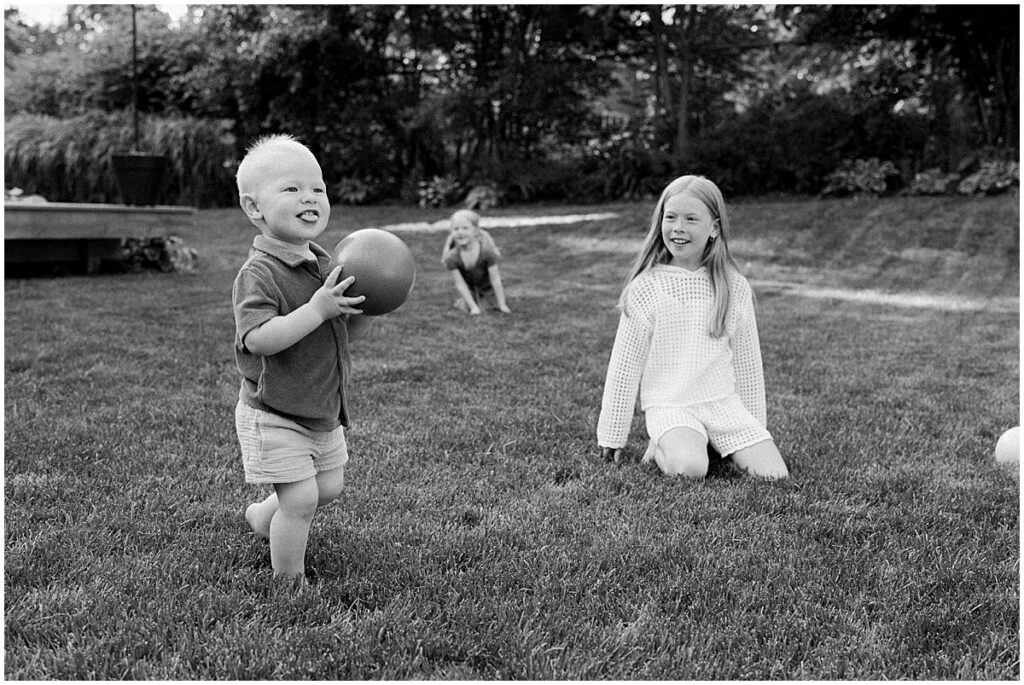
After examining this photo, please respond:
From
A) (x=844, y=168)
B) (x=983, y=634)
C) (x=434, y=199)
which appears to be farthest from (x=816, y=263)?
(x=983, y=634)

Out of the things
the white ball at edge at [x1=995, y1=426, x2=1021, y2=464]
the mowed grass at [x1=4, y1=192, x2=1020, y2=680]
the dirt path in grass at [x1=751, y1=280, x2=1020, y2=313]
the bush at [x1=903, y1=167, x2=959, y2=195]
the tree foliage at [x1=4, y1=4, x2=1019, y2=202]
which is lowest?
the mowed grass at [x1=4, y1=192, x2=1020, y2=680]

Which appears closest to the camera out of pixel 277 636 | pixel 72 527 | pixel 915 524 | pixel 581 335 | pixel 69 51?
pixel 277 636

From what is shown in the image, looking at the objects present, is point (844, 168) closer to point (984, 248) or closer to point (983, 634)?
point (984, 248)

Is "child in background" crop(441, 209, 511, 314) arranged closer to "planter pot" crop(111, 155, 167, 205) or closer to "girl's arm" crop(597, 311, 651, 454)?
"girl's arm" crop(597, 311, 651, 454)

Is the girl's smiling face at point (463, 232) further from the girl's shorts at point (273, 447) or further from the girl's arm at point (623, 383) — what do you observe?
the girl's shorts at point (273, 447)

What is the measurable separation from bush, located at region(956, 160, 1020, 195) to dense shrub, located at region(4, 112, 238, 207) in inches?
458

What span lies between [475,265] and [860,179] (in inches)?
358

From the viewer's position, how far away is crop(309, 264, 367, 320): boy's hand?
2.33 metres

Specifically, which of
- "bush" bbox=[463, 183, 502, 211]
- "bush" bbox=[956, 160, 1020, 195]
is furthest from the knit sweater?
"bush" bbox=[463, 183, 502, 211]

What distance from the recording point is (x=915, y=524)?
3066mm

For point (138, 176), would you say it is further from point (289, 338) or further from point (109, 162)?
point (289, 338)

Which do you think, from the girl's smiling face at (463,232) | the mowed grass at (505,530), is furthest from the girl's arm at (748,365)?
the girl's smiling face at (463,232)

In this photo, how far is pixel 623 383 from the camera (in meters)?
3.94

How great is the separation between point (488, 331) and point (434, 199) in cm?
1014
